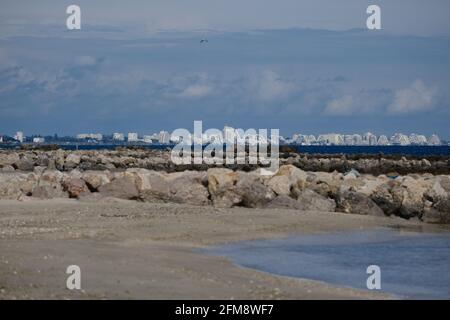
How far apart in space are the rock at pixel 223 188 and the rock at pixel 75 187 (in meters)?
3.33

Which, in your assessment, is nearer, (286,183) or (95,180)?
(286,183)

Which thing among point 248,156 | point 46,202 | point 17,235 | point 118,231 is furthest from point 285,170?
point 248,156

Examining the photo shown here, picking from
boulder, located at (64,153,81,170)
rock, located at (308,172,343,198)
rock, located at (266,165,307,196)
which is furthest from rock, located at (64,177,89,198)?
boulder, located at (64,153,81,170)

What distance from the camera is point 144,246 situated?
46.3ft

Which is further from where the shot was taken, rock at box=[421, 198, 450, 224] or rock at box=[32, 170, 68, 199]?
rock at box=[32, 170, 68, 199]

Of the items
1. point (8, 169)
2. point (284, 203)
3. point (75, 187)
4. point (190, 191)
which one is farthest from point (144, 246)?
point (8, 169)

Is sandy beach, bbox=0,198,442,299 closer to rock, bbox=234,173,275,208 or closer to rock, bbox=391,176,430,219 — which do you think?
rock, bbox=391,176,430,219

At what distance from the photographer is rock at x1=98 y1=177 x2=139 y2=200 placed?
22516 millimetres

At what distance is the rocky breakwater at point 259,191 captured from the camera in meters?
21.5

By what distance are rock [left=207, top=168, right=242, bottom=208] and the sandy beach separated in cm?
97

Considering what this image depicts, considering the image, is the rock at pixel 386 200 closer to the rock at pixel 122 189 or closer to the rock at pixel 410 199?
the rock at pixel 410 199

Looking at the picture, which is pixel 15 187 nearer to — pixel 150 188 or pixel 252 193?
pixel 150 188

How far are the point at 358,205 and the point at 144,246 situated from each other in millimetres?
8777
